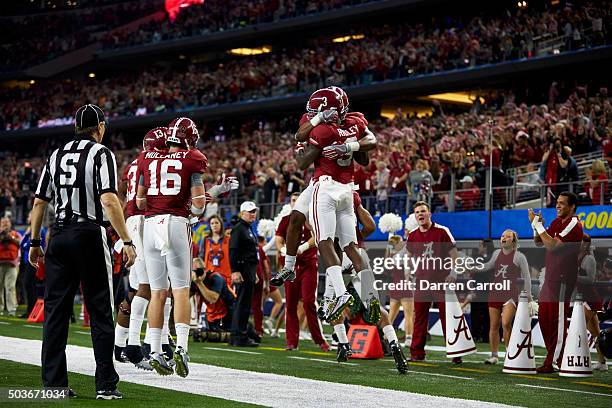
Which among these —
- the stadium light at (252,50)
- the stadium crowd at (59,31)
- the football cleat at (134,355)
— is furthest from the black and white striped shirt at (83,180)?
the stadium crowd at (59,31)

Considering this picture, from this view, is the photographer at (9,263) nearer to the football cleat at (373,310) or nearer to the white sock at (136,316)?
the white sock at (136,316)

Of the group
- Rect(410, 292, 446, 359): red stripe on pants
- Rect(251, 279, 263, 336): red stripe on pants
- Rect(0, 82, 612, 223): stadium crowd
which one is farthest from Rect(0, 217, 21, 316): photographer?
Rect(410, 292, 446, 359): red stripe on pants

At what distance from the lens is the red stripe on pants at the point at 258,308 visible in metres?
17.5

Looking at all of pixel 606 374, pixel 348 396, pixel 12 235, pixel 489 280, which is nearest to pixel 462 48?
pixel 12 235

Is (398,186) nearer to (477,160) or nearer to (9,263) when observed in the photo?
(477,160)

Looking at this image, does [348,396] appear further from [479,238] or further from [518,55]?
[518,55]

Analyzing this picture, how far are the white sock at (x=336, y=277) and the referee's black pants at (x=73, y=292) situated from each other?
3.18 metres

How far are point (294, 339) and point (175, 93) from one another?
35.1 m

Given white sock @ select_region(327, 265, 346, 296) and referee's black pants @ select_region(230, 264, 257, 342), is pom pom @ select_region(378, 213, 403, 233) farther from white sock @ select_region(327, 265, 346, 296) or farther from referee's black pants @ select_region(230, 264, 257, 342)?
white sock @ select_region(327, 265, 346, 296)

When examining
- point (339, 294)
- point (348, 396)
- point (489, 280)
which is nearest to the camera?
point (348, 396)

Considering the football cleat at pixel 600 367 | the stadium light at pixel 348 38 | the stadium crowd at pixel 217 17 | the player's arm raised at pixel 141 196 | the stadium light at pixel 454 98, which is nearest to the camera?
the player's arm raised at pixel 141 196

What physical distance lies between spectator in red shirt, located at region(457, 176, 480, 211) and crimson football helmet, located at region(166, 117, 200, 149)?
1321 centimetres

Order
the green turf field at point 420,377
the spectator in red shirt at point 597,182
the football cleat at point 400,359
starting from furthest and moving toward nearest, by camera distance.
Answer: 1. the spectator in red shirt at point 597,182
2. the football cleat at point 400,359
3. the green turf field at point 420,377

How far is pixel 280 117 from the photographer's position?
153 feet
